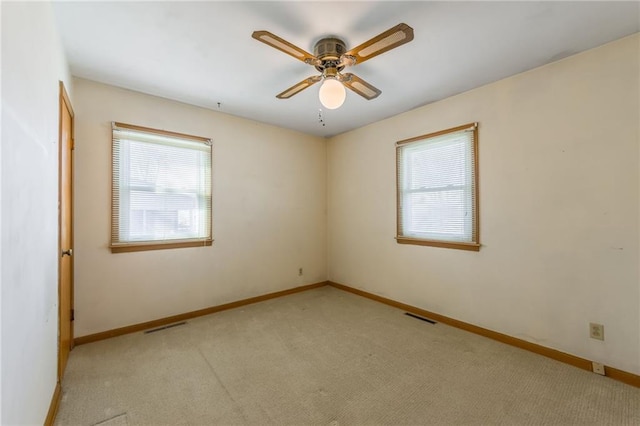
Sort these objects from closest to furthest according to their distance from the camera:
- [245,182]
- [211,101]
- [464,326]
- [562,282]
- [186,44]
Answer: [186,44] < [562,282] < [464,326] < [211,101] < [245,182]

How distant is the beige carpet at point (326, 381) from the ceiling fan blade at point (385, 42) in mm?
2231

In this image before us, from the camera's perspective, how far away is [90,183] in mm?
2641

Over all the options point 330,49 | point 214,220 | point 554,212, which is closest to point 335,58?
point 330,49

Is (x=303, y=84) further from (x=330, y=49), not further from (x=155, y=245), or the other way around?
(x=155, y=245)

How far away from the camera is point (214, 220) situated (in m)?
3.43

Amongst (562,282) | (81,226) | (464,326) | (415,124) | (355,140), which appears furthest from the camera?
(355,140)

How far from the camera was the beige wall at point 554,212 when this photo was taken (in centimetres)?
204

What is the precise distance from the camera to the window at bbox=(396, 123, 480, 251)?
2902mm

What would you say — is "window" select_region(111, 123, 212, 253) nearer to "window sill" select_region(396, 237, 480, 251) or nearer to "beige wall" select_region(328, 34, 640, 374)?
"window sill" select_region(396, 237, 480, 251)

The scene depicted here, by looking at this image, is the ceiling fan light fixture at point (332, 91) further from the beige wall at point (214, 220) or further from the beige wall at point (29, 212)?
the beige wall at point (214, 220)

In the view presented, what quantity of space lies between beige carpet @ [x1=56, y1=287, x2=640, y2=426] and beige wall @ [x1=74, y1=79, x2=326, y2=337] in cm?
45

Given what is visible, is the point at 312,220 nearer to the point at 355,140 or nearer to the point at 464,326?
the point at 355,140

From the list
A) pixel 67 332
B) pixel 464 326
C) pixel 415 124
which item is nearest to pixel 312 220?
pixel 415 124

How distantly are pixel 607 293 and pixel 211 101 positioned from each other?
13.3 feet
